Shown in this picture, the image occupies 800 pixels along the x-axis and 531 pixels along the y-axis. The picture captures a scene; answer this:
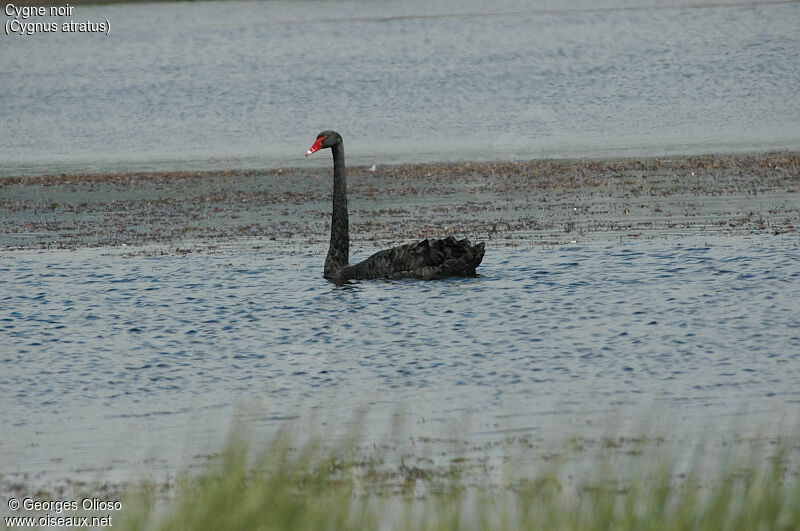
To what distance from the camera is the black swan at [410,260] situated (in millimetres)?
12453

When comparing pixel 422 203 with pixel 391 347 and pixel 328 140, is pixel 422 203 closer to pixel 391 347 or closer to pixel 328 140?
pixel 328 140

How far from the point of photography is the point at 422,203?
1853 centimetres

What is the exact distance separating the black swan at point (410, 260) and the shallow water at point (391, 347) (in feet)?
0.68
